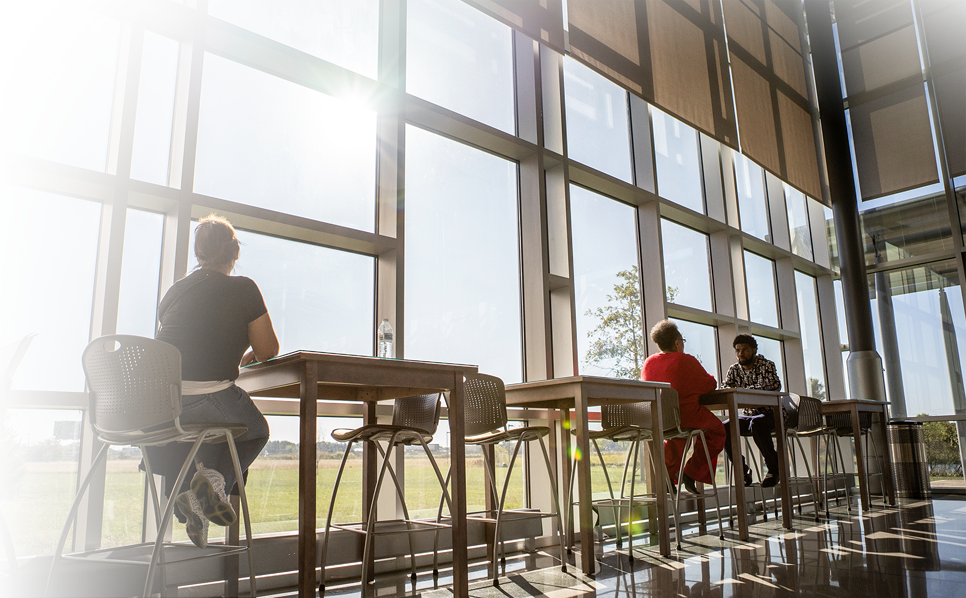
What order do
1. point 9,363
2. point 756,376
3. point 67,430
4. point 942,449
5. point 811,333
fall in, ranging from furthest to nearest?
1. point 811,333
2. point 942,449
3. point 756,376
4. point 67,430
5. point 9,363

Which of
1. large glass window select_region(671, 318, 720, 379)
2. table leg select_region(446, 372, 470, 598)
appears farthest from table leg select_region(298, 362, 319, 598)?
large glass window select_region(671, 318, 720, 379)

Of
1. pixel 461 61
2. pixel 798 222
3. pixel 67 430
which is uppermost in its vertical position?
pixel 461 61

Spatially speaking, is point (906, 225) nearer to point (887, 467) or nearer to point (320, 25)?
point (887, 467)

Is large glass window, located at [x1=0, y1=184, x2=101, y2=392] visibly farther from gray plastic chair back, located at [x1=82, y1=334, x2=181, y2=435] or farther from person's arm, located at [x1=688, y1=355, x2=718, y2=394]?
person's arm, located at [x1=688, y1=355, x2=718, y2=394]

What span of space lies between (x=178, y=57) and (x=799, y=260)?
732 cm

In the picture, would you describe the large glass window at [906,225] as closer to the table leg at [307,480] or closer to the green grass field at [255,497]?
the green grass field at [255,497]

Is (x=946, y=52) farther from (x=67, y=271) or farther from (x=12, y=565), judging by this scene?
(x=12, y=565)

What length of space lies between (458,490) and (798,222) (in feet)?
24.6

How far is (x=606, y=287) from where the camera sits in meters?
5.58

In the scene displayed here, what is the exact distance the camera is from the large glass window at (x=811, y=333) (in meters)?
8.11

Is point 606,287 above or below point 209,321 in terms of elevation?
above

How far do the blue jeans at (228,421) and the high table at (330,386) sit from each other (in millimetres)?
129

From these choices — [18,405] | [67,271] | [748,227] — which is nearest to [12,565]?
[18,405]

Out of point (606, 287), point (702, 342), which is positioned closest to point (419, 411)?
point (606, 287)
